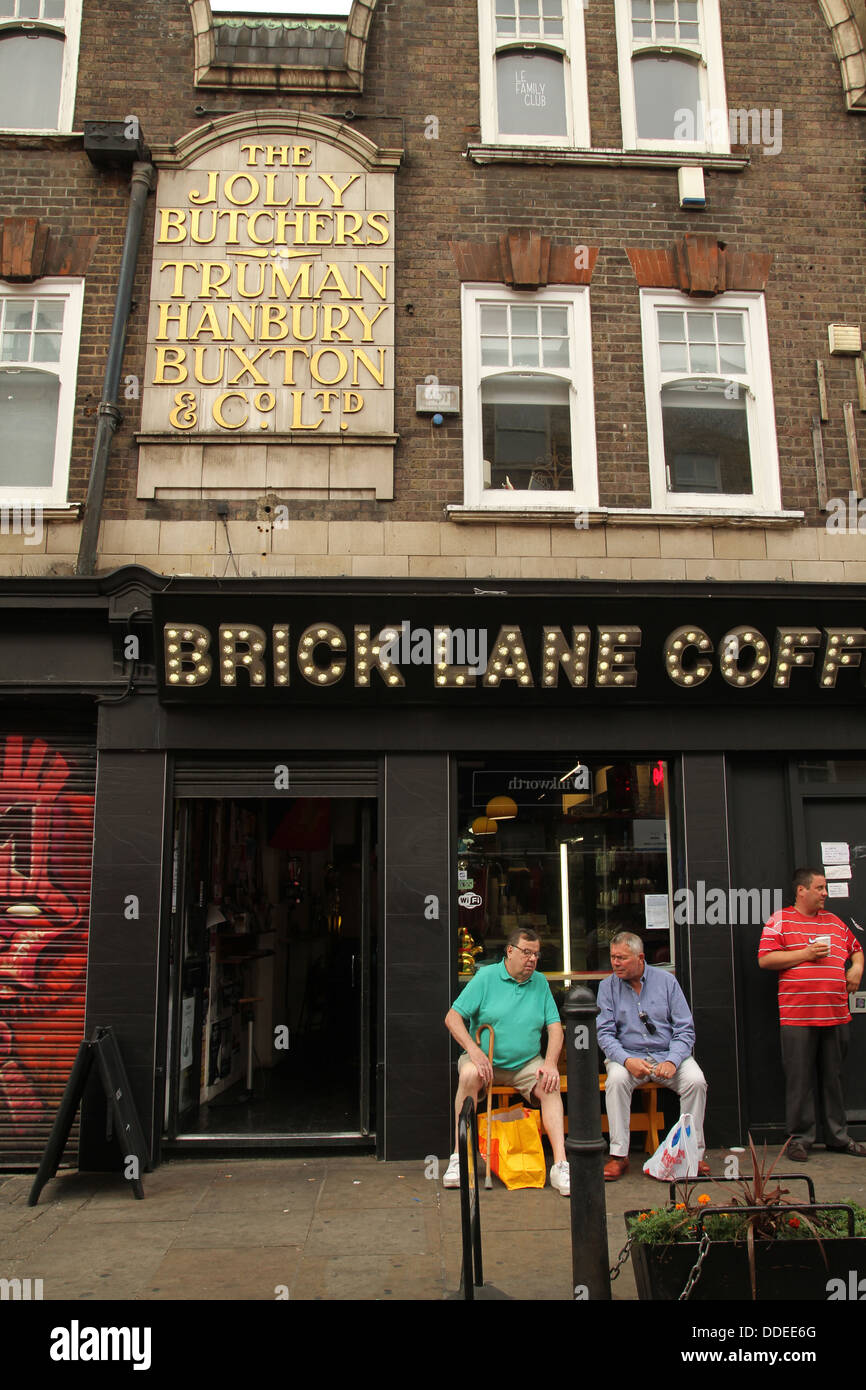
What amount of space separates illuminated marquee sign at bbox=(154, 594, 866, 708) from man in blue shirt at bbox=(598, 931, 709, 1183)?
1.99 metres

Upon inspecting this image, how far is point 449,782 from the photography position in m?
7.68

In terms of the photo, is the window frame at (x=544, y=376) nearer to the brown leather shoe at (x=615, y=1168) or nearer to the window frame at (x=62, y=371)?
the window frame at (x=62, y=371)

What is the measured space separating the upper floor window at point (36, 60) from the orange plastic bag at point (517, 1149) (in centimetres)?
855

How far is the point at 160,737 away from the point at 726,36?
7753 mm

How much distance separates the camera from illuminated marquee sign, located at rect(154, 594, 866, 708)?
7387 millimetres

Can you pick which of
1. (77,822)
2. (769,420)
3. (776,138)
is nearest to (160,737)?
(77,822)

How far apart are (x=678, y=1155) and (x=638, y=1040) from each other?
29.4 inches

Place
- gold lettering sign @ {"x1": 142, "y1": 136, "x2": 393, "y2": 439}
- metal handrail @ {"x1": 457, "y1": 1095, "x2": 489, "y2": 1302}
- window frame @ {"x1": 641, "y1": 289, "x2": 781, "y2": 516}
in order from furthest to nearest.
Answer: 1. window frame @ {"x1": 641, "y1": 289, "x2": 781, "y2": 516}
2. gold lettering sign @ {"x1": 142, "y1": 136, "x2": 393, "y2": 439}
3. metal handrail @ {"x1": 457, "y1": 1095, "x2": 489, "y2": 1302}

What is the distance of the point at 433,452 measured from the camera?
→ 8.11m

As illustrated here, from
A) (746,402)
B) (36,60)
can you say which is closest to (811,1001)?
(746,402)

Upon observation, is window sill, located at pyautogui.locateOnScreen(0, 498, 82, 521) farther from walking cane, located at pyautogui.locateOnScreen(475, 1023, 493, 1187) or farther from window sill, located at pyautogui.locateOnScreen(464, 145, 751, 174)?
walking cane, located at pyautogui.locateOnScreen(475, 1023, 493, 1187)

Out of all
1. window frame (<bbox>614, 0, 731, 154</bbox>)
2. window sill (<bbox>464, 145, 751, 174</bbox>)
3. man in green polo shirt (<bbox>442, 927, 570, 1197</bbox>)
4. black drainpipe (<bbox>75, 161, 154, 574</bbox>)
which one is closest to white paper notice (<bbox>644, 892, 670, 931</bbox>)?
man in green polo shirt (<bbox>442, 927, 570, 1197</bbox>)

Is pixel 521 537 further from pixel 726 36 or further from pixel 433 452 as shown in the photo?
pixel 726 36
